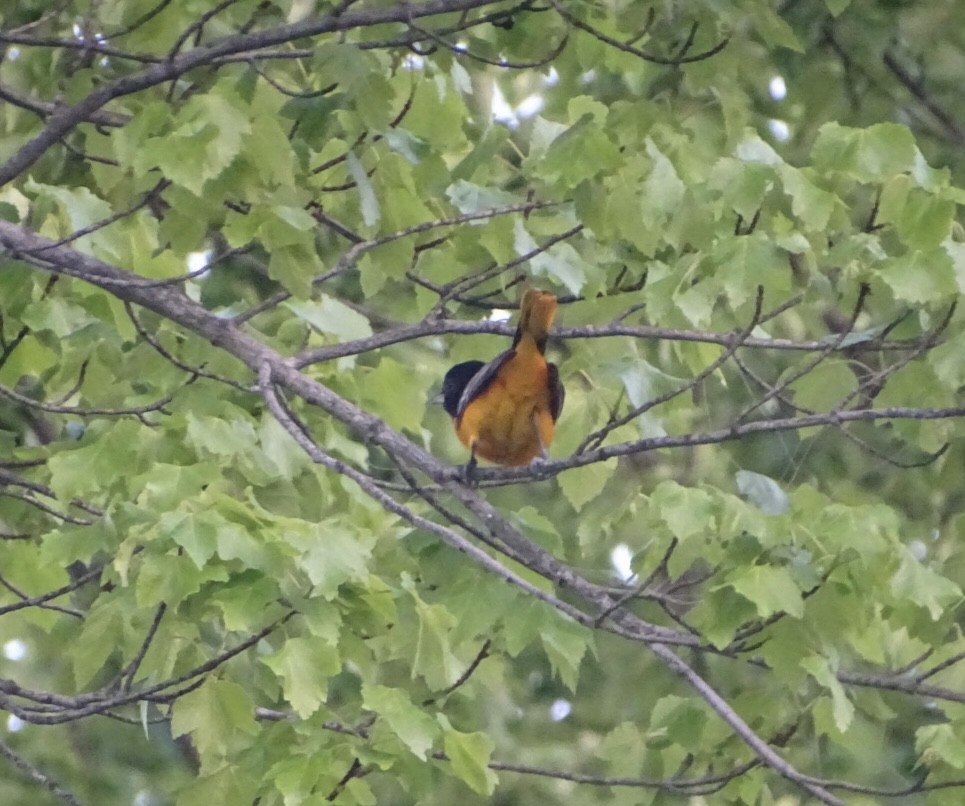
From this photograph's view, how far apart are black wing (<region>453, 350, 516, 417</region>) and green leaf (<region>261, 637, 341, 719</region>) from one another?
1.27 meters

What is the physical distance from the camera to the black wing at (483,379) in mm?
3688

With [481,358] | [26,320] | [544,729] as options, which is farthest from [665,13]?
[544,729]

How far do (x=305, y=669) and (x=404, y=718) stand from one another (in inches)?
9.9

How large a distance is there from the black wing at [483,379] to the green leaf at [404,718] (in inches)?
46.1

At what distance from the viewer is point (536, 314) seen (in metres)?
3.17

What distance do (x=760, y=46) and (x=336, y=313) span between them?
6.44 feet

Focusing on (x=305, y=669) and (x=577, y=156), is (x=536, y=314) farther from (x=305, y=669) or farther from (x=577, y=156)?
(x=305, y=669)

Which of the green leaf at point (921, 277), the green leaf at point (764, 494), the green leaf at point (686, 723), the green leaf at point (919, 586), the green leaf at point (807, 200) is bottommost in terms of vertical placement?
the green leaf at point (686, 723)

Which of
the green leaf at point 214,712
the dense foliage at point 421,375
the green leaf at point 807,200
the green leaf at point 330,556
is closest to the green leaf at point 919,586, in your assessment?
the dense foliage at point 421,375

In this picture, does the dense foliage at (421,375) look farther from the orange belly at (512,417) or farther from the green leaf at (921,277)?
the orange belly at (512,417)

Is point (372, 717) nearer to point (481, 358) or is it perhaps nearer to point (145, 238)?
point (481, 358)

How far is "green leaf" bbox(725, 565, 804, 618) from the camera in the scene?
250 cm

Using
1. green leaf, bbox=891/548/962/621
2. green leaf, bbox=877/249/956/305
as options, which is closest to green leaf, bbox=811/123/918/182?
green leaf, bbox=877/249/956/305

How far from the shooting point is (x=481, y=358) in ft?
12.2
